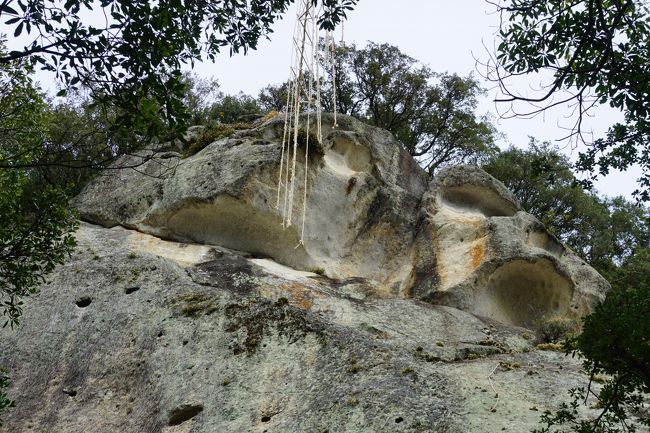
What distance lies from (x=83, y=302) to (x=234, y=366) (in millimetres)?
3715

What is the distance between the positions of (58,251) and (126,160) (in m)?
11.5

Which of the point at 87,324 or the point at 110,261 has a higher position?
the point at 110,261

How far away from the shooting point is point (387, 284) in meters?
18.0

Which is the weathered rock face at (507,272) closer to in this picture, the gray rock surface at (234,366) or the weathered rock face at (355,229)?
the weathered rock face at (355,229)

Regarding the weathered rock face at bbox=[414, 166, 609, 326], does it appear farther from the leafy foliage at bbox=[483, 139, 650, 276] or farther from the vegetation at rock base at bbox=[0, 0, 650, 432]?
the leafy foliage at bbox=[483, 139, 650, 276]

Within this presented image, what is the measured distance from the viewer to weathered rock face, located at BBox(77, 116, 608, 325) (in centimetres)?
1688

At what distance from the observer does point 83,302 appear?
12.5 m

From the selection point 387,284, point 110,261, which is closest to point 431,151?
point 387,284

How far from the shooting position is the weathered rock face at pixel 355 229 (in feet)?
55.4

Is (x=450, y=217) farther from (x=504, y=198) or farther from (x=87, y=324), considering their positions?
(x=87, y=324)

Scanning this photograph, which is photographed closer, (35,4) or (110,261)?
(35,4)

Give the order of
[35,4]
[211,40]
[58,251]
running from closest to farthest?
[35,4] → [58,251] → [211,40]

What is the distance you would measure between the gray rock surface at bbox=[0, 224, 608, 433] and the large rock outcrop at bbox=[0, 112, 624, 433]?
33mm

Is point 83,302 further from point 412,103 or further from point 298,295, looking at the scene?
point 412,103
